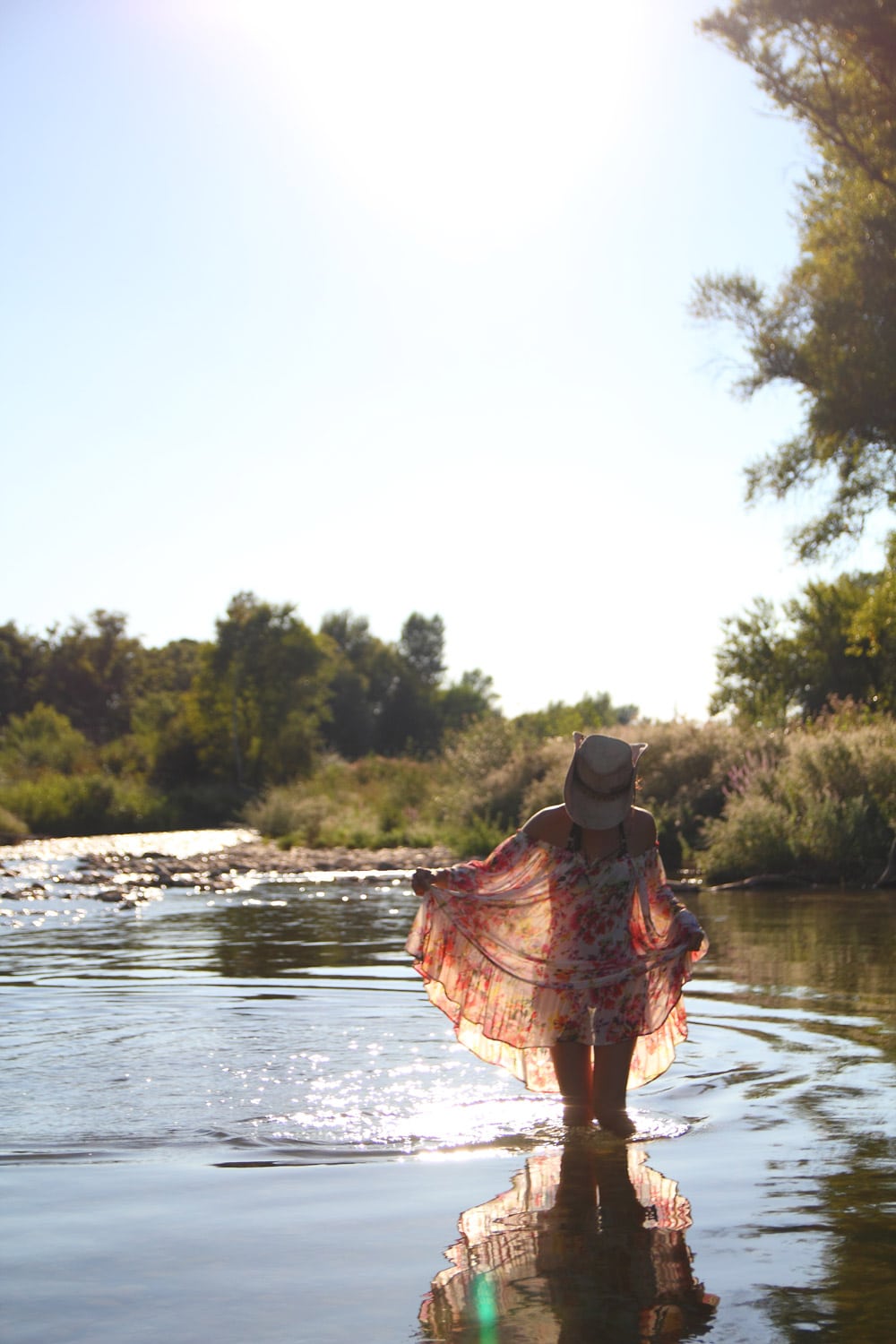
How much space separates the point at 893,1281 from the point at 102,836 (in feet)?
114

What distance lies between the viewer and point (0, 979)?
1130 centimetres

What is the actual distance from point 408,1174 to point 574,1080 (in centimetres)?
104

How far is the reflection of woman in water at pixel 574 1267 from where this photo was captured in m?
3.88

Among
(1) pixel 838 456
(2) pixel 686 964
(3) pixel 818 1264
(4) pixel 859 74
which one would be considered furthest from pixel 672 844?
(3) pixel 818 1264

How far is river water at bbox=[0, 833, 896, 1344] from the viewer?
13.2 ft

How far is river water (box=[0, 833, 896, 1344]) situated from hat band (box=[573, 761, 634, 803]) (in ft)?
4.79

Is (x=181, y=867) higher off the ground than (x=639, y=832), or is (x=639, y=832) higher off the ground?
(x=639, y=832)

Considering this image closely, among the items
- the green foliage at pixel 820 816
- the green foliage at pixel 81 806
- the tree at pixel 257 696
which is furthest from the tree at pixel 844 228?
the tree at pixel 257 696

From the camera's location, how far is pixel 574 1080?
6445mm

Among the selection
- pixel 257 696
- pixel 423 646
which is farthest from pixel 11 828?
pixel 423 646

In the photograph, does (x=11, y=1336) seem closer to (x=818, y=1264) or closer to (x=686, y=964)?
(x=818, y=1264)

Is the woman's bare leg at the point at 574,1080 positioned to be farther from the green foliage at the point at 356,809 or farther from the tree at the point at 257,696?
the tree at the point at 257,696

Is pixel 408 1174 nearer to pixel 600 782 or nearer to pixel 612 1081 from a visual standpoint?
pixel 612 1081

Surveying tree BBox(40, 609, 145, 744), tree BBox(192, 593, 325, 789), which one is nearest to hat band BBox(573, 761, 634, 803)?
tree BBox(192, 593, 325, 789)
